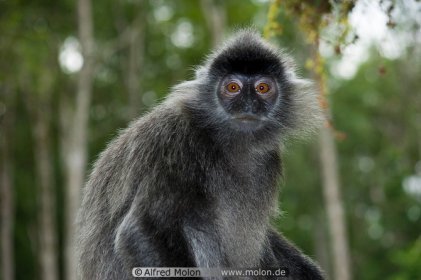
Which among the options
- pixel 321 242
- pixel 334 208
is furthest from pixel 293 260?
pixel 321 242

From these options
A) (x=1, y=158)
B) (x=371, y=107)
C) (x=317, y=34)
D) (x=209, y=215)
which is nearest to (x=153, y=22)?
(x=1, y=158)

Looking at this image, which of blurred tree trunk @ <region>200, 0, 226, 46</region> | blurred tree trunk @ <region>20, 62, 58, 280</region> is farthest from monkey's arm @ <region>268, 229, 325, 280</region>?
blurred tree trunk @ <region>20, 62, 58, 280</region>

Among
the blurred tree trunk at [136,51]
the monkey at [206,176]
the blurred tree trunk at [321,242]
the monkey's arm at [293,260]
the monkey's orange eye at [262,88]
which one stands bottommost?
the blurred tree trunk at [321,242]

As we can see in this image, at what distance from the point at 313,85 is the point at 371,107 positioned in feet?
98.2

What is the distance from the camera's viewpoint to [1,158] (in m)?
23.3

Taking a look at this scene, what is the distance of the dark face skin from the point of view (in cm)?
575

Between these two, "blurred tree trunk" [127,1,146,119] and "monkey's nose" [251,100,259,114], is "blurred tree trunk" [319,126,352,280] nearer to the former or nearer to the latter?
"blurred tree trunk" [127,1,146,119]

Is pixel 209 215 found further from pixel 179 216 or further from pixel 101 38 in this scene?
pixel 101 38

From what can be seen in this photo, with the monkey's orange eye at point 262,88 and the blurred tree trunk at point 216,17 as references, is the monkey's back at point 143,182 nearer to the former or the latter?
the monkey's orange eye at point 262,88

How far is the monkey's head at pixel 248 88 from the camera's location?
228 inches

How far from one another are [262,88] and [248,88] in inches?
7.1

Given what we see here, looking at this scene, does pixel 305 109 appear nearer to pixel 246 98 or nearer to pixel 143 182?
pixel 246 98

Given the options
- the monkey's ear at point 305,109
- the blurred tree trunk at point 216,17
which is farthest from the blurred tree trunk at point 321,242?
the monkey's ear at point 305,109

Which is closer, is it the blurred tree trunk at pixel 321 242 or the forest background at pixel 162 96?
the forest background at pixel 162 96
